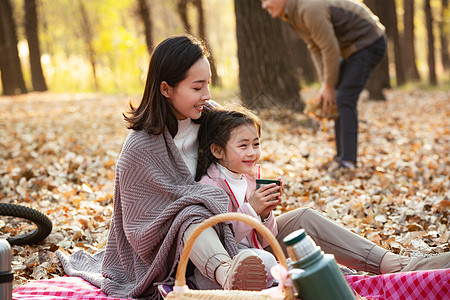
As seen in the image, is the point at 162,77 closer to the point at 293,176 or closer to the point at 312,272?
the point at 312,272

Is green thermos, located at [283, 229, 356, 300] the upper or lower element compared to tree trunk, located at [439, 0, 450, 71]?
lower

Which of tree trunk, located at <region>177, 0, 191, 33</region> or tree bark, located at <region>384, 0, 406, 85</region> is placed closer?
tree bark, located at <region>384, 0, 406, 85</region>

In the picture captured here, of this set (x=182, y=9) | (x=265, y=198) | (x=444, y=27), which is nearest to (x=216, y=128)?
(x=265, y=198)

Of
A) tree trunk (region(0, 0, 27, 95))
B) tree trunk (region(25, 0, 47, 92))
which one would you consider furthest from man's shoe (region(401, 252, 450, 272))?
tree trunk (region(25, 0, 47, 92))

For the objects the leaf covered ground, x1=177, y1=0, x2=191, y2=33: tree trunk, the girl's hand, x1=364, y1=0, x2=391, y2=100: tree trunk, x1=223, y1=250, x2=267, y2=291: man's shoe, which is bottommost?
the leaf covered ground

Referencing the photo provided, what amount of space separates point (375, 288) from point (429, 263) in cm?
30

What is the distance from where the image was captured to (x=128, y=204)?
2615 millimetres

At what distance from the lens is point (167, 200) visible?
102 inches

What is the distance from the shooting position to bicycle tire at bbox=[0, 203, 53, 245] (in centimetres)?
326

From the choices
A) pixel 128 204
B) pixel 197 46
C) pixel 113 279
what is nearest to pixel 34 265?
pixel 113 279

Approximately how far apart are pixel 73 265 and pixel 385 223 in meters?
2.35

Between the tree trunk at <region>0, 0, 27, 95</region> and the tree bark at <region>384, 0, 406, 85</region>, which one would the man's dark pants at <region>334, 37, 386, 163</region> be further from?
the tree trunk at <region>0, 0, 27, 95</region>

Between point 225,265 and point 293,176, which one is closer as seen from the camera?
point 225,265

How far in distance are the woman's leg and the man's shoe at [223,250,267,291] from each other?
0.72 m
